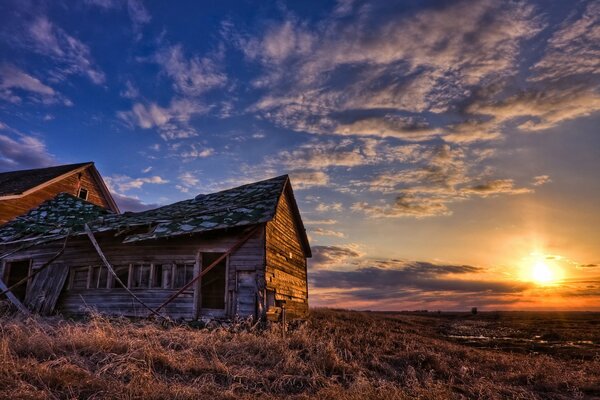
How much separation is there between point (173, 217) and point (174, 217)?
0.17 ft

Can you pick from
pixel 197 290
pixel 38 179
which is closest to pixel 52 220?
pixel 38 179

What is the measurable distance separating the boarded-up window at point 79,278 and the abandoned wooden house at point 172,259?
0.04 m

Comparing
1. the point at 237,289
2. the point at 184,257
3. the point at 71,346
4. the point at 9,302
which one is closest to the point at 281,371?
the point at 71,346

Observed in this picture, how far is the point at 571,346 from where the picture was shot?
19672 mm

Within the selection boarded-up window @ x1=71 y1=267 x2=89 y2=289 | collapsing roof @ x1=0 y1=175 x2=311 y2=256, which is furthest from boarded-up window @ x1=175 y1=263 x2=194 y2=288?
boarded-up window @ x1=71 y1=267 x2=89 y2=289

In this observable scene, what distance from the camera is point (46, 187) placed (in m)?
23.6

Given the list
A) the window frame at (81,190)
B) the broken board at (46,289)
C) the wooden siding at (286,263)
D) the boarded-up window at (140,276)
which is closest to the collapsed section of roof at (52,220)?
the broken board at (46,289)

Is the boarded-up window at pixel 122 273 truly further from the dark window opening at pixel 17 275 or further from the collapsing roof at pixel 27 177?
the collapsing roof at pixel 27 177

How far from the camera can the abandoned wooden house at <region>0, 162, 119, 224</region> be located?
21484 millimetres

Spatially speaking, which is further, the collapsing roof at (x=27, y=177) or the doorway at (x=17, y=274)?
the collapsing roof at (x=27, y=177)

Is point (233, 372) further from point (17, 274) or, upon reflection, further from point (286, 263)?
point (17, 274)

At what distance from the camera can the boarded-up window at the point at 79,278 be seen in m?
16.3

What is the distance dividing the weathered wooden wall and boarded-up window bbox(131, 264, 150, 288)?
0.22 m

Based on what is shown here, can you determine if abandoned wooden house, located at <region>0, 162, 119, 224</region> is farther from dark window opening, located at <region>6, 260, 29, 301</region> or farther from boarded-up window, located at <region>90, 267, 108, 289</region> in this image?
boarded-up window, located at <region>90, 267, 108, 289</region>
